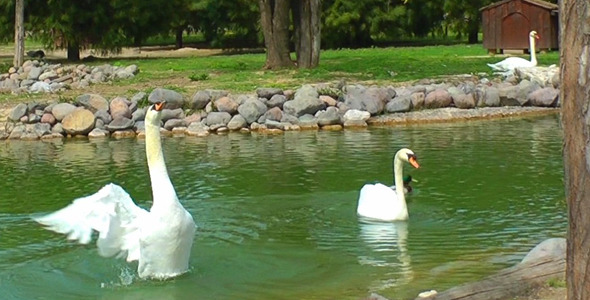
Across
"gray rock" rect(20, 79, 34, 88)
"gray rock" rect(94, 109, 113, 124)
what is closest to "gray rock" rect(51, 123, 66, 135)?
"gray rock" rect(94, 109, 113, 124)

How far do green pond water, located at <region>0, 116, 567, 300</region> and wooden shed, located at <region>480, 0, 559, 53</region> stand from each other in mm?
15449

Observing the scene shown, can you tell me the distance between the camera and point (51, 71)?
26891 mm

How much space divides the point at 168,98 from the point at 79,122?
5.64 ft

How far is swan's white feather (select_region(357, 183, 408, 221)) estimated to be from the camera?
1134cm

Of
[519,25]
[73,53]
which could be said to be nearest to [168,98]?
[519,25]

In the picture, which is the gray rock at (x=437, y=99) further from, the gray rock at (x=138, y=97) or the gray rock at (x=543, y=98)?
the gray rock at (x=138, y=97)

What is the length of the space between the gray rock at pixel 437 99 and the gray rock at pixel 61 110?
6674 mm

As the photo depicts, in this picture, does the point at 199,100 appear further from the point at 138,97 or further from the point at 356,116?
the point at 356,116

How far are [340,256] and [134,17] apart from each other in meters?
29.1

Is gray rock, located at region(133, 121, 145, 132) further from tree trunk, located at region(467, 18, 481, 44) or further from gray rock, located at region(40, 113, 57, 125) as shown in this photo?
tree trunk, located at region(467, 18, 481, 44)

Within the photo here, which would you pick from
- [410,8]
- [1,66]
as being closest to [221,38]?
[410,8]

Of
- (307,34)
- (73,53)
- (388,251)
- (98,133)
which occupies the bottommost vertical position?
(388,251)

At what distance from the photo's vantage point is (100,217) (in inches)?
341

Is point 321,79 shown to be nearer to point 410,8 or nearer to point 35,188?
point 35,188
